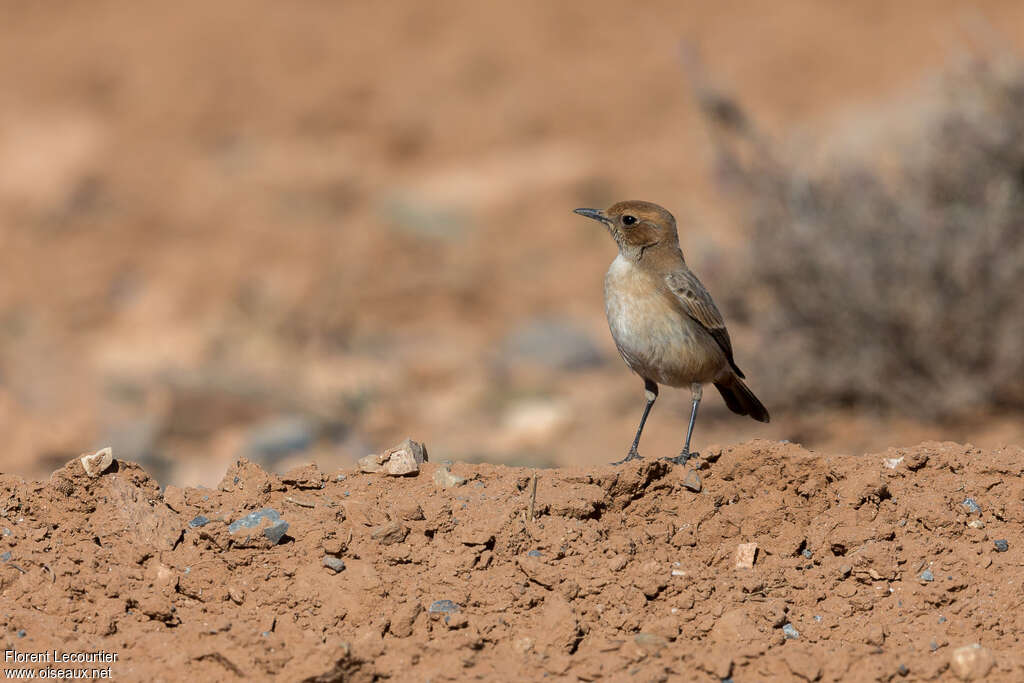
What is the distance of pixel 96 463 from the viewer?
4828mm

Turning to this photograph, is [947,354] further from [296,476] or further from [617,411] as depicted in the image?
[296,476]

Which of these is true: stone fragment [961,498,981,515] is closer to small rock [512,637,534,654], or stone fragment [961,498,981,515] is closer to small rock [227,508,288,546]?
small rock [512,637,534,654]

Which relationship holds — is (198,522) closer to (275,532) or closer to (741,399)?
(275,532)

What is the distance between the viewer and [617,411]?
456 inches

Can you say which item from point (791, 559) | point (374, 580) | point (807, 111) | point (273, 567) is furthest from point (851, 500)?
point (807, 111)

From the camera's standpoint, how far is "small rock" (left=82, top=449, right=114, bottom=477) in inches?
189

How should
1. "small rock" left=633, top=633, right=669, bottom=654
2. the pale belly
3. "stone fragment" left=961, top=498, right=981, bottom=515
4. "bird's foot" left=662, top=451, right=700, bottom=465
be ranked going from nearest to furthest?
1. "small rock" left=633, top=633, right=669, bottom=654
2. "stone fragment" left=961, top=498, right=981, bottom=515
3. "bird's foot" left=662, top=451, right=700, bottom=465
4. the pale belly

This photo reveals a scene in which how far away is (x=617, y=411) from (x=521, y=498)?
6.83m

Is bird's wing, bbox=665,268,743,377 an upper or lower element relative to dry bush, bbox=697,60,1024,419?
lower

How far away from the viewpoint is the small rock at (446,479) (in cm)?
498

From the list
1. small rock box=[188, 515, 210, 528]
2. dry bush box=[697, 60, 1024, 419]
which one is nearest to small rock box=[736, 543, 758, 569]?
small rock box=[188, 515, 210, 528]

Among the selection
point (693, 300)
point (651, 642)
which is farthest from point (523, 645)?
point (693, 300)

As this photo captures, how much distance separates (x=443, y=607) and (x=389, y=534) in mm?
Answer: 368

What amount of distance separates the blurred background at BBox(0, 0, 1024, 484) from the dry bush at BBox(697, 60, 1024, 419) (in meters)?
0.02
